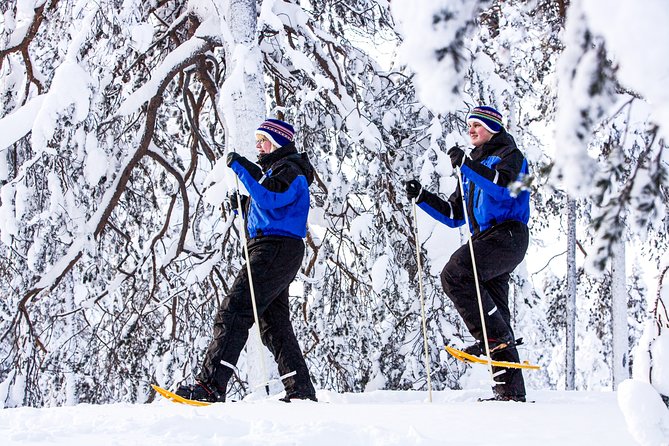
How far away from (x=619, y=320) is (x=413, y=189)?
761 cm

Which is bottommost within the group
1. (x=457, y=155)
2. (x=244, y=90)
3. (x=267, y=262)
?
(x=267, y=262)

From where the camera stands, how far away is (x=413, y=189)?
15.4 ft

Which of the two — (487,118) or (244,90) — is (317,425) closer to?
(487,118)

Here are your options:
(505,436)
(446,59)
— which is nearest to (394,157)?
(505,436)

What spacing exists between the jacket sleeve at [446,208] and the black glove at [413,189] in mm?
149

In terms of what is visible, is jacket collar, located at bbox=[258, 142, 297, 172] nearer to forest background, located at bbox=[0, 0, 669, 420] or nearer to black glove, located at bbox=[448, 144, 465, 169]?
forest background, located at bbox=[0, 0, 669, 420]

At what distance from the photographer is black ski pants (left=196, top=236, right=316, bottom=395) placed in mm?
4266

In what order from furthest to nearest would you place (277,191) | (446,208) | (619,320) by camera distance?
1. (619,320)
2. (446,208)
3. (277,191)

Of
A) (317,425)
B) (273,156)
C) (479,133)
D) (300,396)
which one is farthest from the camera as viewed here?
(479,133)

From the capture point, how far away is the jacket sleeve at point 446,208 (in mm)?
4883

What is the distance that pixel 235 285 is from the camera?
4.35 meters

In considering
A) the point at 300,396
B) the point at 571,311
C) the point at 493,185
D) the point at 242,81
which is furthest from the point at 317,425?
the point at 571,311

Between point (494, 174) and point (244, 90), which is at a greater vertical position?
point (244, 90)

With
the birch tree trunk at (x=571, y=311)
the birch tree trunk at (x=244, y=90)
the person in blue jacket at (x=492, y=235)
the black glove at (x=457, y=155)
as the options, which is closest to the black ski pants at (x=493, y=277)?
the person in blue jacket at (x=492, y=235)
